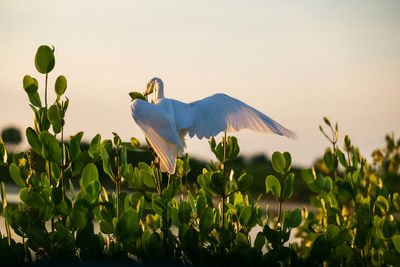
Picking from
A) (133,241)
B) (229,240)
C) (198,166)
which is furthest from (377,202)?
(198,166)

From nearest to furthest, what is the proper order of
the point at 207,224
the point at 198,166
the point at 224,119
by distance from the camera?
the point at 207,224 → the point at 224,119 → the point at 198,166

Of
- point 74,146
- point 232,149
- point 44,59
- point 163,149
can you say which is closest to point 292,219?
point 232,149

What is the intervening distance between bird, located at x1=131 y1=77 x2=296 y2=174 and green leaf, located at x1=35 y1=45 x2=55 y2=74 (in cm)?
38

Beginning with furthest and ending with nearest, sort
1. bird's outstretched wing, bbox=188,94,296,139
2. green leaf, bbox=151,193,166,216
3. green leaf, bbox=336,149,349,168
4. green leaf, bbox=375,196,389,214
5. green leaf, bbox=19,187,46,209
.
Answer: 1. green leaf, bbox=336,149,349,168
2. green leaf, bbox=375,196,389,214
3. bird's outstretched wing, bbox=188,94,296,139
4. green leaf, bbox=151,193,166,216
5. green leaf, bbox=19,187,46,209

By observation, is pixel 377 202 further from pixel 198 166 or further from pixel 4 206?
pixel 198 166

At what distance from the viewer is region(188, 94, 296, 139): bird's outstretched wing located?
229cm

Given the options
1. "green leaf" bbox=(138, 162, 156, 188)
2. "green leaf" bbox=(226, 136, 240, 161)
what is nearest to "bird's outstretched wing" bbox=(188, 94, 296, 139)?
"green leaf" bbox=(226, 136, 240, 161)

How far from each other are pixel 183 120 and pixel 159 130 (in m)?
0.16

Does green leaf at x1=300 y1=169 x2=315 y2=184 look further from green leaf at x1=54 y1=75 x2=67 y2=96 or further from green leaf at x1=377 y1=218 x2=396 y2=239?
green leaf at x1=54 y1=75 x2=67 y2=96

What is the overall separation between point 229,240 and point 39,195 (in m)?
0.77

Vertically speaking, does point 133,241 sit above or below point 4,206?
below

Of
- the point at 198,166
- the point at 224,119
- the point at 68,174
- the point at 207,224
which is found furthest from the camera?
the point at 198,166

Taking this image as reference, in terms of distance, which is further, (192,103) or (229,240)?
(192,103)

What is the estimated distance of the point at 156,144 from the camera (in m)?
2.13
